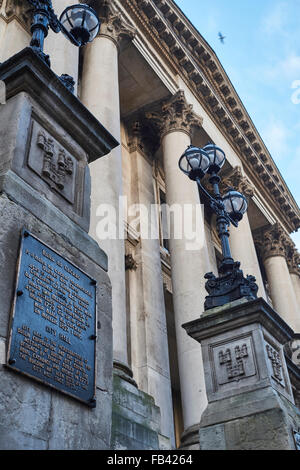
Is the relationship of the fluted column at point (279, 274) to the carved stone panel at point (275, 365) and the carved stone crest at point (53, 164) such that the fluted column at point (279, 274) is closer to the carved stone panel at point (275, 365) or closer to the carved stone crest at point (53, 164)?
the carved stone panel at point (275, 365)

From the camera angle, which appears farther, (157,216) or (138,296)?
(157,216)

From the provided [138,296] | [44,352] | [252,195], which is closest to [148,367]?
[138,296]

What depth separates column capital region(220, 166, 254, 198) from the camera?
935 inches

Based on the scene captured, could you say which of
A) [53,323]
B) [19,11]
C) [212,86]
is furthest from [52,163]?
[212,86]

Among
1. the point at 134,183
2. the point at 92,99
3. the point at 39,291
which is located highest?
the point at 134,183

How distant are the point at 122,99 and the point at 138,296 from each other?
8069mm

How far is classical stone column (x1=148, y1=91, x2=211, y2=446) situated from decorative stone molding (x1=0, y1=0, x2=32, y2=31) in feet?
22.2

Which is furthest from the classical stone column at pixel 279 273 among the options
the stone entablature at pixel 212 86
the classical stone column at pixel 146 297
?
the classical stone column at pixel 146 297

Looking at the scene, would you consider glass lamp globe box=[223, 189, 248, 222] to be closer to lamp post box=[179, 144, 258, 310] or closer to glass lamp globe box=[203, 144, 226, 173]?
lamp post box=[179, 144, 258, 310]

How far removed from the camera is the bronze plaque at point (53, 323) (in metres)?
3.92
